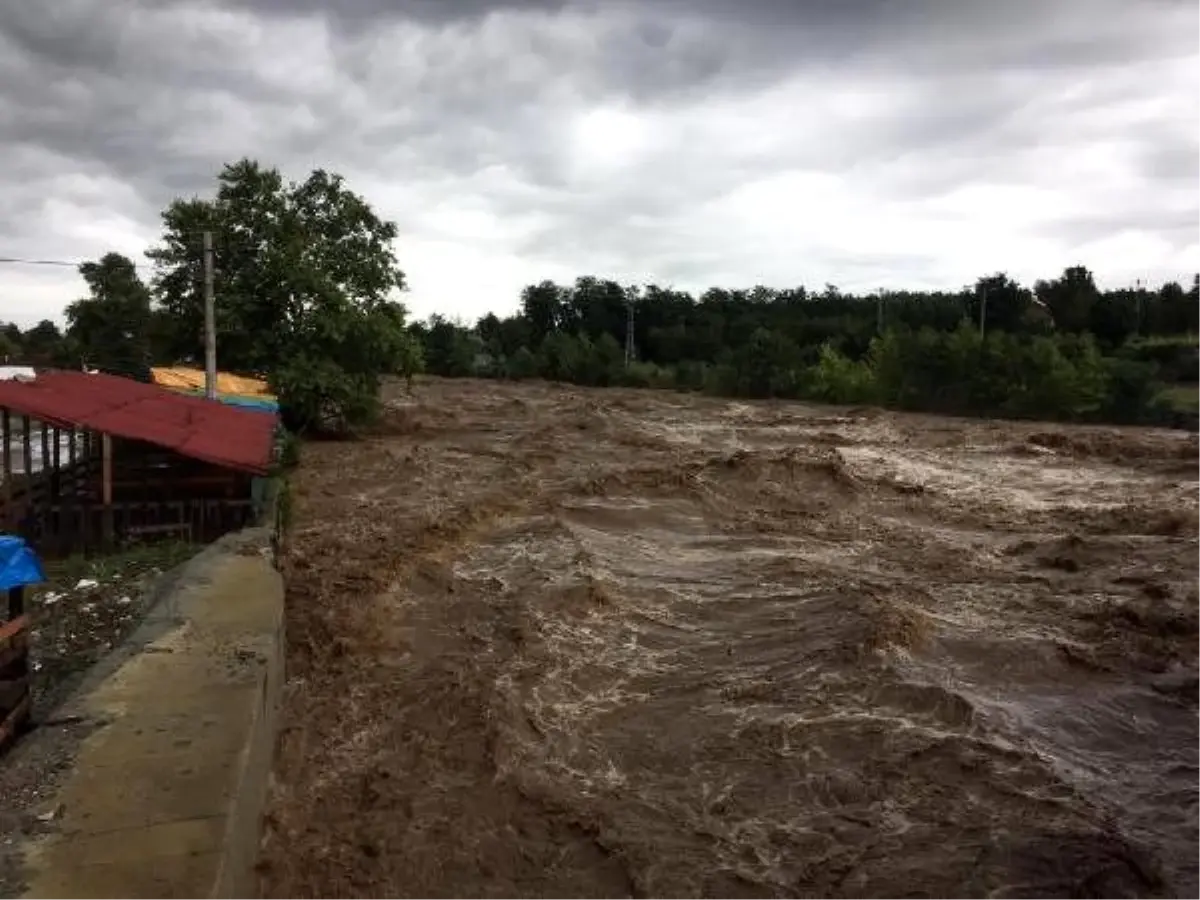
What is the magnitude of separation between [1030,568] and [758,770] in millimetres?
8233

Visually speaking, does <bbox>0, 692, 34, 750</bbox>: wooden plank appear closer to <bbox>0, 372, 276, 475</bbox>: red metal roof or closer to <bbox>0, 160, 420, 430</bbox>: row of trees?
<bbox>0, 372, 276, 475</bbox>: red metal roof

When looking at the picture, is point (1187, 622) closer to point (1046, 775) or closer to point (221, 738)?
point (1046, 775)

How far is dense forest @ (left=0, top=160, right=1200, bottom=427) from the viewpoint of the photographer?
26734mm

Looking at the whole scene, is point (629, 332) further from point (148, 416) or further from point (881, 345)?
point (148, 416)

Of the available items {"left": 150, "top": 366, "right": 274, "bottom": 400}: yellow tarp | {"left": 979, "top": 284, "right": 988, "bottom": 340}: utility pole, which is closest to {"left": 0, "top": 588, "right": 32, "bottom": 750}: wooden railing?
{"left": 150, "top": 366, "right": 274, "bottom": 400}: yellow tarp

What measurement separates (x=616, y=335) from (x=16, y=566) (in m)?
92.3

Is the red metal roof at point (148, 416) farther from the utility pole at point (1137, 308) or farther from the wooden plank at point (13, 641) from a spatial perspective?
the utility pole at point (1137, 308)

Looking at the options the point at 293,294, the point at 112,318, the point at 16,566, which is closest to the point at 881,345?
the point at 293,294

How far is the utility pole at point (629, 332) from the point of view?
76.1 m

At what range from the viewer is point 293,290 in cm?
2644

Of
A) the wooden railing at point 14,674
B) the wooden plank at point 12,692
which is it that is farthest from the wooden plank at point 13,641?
the wooden plank at point 12,692

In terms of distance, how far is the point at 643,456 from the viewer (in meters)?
27.5

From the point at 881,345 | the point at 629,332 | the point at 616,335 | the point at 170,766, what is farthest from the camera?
the point at 616,335

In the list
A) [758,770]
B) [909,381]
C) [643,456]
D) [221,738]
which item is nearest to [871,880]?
[758,770]
